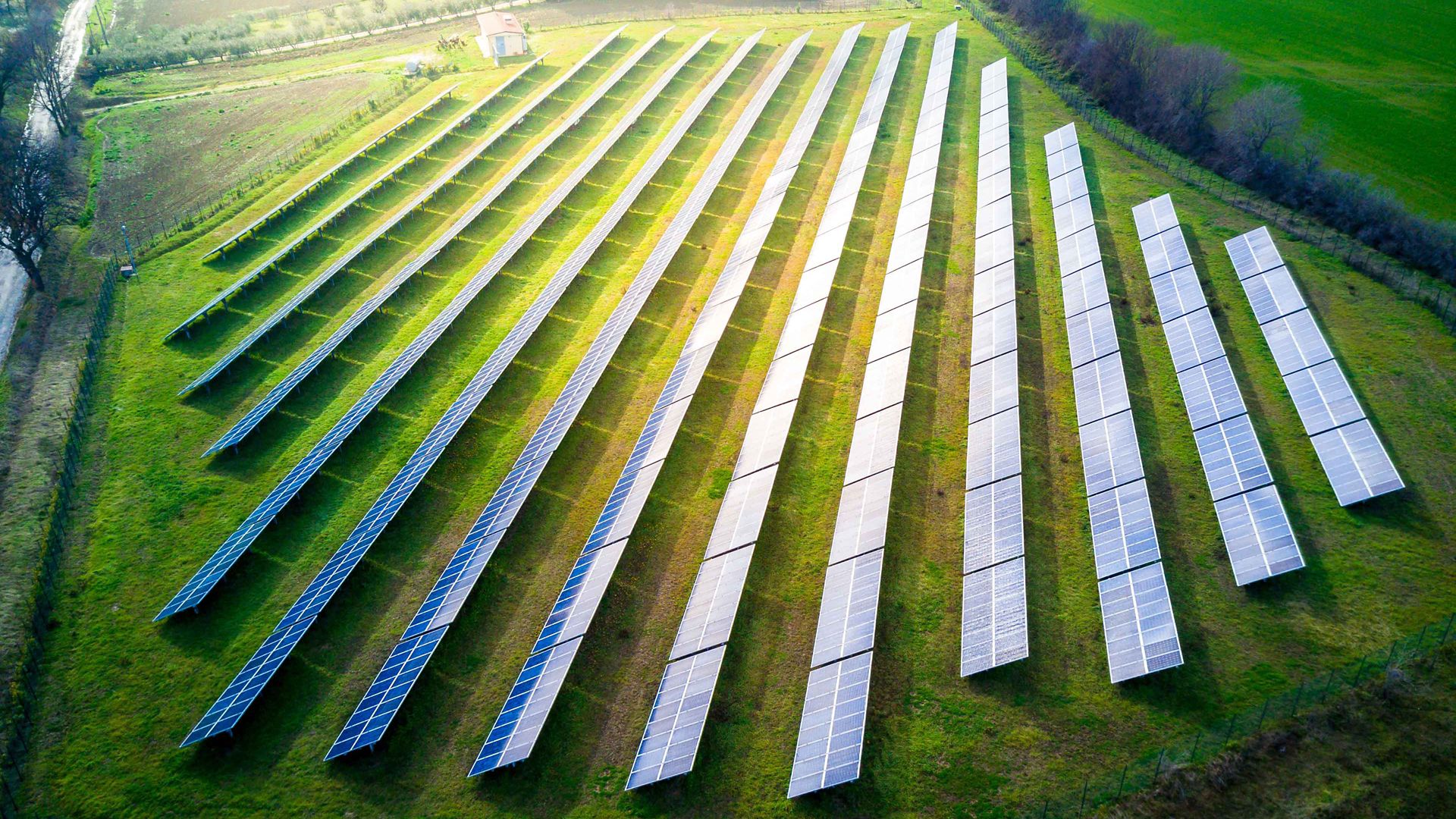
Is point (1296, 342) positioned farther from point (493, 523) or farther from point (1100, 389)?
point (493, 523)

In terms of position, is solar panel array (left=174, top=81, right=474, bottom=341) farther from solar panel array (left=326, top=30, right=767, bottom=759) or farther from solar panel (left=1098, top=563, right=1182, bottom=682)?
solar panel (left=1098, top=563, right=1182, bottom=682)

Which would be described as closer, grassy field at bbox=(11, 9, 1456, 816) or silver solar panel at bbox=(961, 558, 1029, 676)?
grassy field at bbox=(11, 9, 1456, 816)

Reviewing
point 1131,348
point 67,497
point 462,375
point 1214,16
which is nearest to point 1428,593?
point 1131,348

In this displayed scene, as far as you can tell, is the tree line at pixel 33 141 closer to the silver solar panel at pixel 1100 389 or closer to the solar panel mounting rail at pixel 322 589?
the solar panel mounting rail at pixel 322 589

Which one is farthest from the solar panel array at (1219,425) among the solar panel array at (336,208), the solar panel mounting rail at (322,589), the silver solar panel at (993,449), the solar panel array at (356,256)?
the solar panel array at (336,208)

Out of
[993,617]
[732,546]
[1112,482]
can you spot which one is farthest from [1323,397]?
[732,546]

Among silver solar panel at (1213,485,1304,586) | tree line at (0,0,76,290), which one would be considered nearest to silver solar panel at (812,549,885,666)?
silver solar panel at (1213,485,1304,586)
